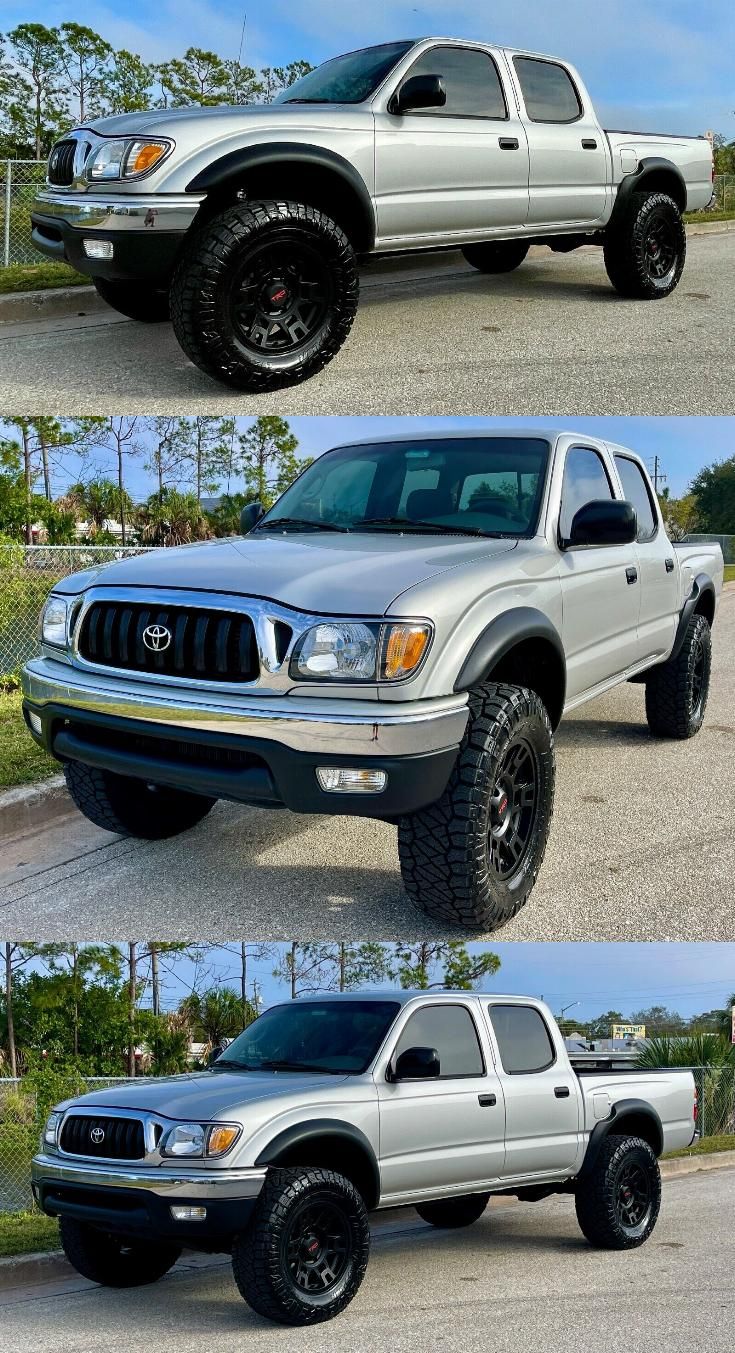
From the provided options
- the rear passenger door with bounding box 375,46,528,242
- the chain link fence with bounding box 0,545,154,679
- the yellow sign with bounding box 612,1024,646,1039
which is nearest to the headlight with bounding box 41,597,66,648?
the rear passenger door with bounding box 375,46,528,242

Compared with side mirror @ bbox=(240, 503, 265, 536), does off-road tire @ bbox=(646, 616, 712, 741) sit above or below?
below

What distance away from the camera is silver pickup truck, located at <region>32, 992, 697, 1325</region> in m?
4.68

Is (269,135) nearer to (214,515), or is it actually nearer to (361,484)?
(361,484)

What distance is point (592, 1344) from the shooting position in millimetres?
4773

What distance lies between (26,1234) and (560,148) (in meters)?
8.35

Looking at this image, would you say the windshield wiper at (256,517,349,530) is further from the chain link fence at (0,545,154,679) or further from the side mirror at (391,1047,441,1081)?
the chain link fence at (0,545,154,679)

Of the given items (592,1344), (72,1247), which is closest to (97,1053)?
(72,1247)

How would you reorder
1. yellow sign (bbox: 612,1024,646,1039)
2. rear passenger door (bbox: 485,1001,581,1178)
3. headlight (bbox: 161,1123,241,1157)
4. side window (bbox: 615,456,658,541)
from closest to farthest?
headlight (bbox: 161,1123,241,1157), rear passenger door (bbox: 485,1001,581,1178), side window (bbox: 615,456,658,541), yellow sign (bbox: 612,1024,646,1039)

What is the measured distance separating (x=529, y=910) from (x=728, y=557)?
2727 centimetres

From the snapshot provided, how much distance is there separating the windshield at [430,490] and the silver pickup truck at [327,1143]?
91.6 inches

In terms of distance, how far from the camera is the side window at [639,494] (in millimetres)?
7586

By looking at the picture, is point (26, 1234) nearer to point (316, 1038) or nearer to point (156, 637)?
point (316, 1038)

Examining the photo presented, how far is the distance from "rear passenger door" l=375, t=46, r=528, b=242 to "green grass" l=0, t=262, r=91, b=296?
3703 mm

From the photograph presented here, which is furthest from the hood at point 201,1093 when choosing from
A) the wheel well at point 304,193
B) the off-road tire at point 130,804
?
the wheel well at point 304,193
